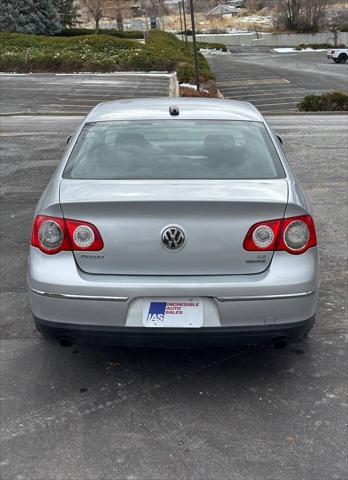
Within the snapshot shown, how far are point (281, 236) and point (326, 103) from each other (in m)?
15.7

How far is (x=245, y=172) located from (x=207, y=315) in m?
0.94

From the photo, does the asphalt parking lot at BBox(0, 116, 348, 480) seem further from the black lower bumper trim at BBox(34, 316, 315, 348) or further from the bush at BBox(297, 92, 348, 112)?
the bush at BBox(297, 92, 348, 112)

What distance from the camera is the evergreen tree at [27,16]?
43656 millimetres

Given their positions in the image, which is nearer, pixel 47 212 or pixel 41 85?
pixel 47 212

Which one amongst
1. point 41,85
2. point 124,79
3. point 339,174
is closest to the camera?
point 339,174

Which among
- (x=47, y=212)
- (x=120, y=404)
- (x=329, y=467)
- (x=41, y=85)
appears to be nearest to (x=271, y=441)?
(x=329, y=467)

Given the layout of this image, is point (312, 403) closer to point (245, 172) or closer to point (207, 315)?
point (207, 315)

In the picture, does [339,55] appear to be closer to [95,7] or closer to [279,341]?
[95,7]

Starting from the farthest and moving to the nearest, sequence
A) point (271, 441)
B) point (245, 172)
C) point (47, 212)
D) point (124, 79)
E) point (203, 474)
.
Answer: point (124, 79), point (245, 172), point (47, 212), point (271, 441), point (203, 474)

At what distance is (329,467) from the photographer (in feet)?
8.95

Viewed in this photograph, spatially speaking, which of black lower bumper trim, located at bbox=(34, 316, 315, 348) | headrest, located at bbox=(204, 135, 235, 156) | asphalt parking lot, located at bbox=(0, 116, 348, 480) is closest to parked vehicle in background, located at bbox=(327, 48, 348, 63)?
asphalt parking lot, located at bbox=(0, 116, 348, 480)

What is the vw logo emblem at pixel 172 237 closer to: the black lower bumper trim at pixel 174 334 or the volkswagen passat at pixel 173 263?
the volkswagen passat at pixel 173 263

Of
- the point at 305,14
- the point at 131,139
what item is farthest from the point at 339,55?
the point at 131,139

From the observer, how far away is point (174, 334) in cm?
304
